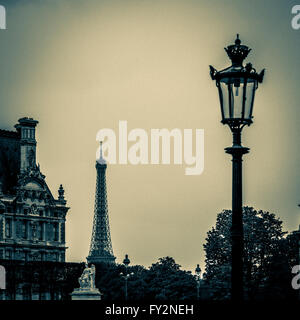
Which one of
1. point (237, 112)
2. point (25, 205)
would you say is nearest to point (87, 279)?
point (25, 205)

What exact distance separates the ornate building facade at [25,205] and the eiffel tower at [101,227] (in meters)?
32.9

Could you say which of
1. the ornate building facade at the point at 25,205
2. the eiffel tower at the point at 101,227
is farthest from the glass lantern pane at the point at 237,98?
the eiffel tower at the point at 101,227

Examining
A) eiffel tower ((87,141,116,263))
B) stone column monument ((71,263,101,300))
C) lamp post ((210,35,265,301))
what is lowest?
stone column monument ((71,263,101,300))

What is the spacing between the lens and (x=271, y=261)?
318 feet

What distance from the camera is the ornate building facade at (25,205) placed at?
12144 cm

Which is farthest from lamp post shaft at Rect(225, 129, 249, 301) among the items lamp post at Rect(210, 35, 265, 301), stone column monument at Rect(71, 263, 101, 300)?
stone column monument at Rect(71, 263, 101, 300)

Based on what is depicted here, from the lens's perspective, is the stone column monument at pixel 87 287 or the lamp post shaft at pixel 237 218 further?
the stone column monument at pixel 87 287

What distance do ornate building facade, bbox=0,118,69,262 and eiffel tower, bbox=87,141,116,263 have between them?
3286cm

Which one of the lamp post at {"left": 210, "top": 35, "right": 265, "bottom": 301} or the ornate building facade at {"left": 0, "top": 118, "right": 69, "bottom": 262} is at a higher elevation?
the ornate building facade at {"left": 0, "top": 118, "right": 69, "bottom": 262}

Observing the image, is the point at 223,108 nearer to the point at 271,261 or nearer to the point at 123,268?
the point at 271,261

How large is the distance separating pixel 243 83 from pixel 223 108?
57 cm

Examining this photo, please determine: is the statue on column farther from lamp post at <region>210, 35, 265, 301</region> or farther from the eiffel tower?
lamp post at <region>210, 35, 265, 301</region>

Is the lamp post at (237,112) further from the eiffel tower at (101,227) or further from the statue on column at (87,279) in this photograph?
the eiffel tower at (101,227)

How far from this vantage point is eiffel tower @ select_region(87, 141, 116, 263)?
6304 inches
